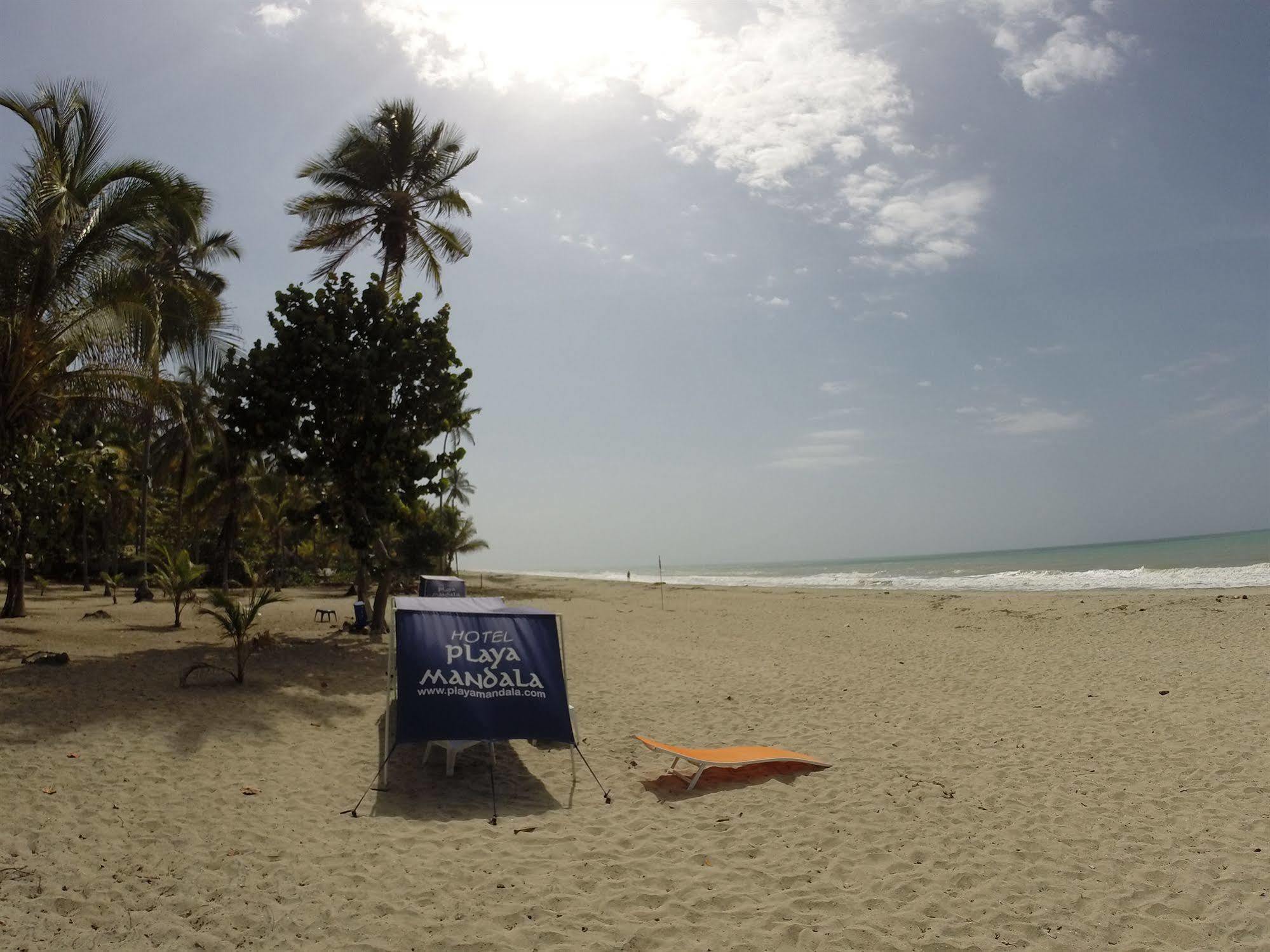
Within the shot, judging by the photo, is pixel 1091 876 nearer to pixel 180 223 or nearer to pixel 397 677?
pixel 397 677

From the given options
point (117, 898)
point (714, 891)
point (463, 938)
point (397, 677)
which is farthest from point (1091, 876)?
point (117, 898)

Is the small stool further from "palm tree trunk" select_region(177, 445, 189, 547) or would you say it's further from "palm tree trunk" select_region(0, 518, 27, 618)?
"palm tree trunk" select_region(177, 445, 189, 547)

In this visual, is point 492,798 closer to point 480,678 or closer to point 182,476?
point 480,678

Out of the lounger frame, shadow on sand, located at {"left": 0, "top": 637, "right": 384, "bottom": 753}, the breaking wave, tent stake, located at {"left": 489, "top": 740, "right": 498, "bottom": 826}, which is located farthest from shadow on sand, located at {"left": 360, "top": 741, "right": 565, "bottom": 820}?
the breaking wave

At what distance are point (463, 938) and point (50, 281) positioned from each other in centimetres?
1073

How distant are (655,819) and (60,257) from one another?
10798 mm

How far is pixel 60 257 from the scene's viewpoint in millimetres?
10445

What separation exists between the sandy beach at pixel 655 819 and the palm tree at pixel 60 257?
368 cm

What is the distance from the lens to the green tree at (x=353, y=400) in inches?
499

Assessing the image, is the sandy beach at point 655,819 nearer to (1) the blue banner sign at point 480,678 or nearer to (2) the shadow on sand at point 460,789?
(2) the shadow on sand at point 460,789

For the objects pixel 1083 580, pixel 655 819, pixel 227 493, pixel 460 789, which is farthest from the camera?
pixel 1083 580

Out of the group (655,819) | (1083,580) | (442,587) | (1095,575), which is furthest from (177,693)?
(1095,575)

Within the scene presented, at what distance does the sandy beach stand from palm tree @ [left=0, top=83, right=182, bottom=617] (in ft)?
12.1

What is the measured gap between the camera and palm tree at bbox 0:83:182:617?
10.1 m
